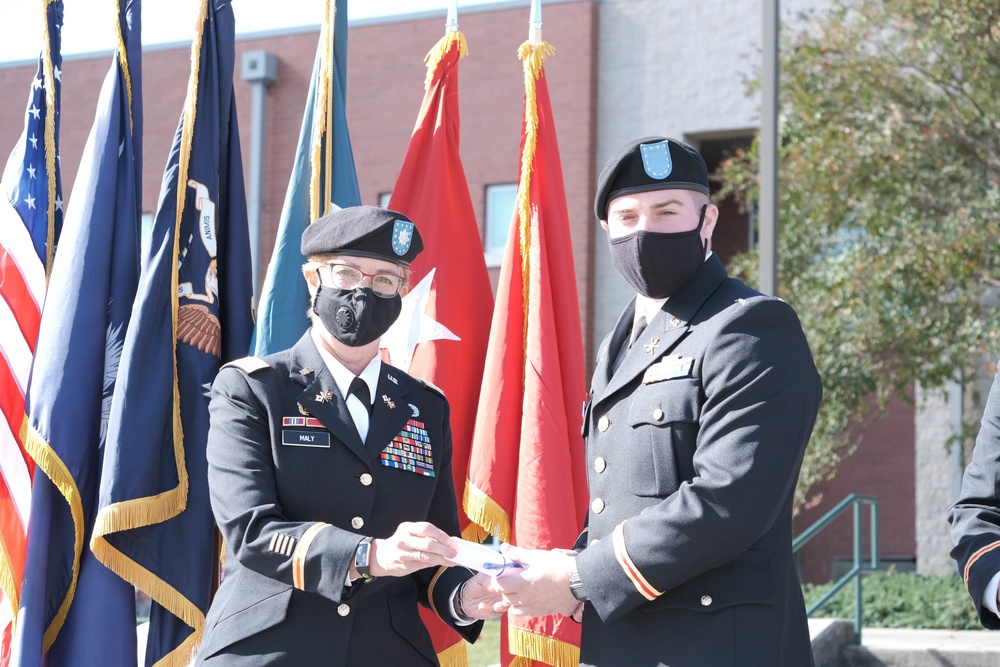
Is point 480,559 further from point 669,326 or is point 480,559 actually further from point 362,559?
point 669,326

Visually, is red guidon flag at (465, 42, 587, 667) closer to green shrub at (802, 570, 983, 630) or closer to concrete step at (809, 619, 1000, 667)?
concrete step at (809, 619, 1000, 667)

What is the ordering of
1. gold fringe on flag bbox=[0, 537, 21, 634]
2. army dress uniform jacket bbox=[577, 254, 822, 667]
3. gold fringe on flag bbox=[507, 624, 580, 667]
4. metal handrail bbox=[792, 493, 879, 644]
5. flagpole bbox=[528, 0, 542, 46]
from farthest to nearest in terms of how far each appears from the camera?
metal handrail bbox=[792, 493, 879, 644] < flagpole bbox=[528, 0, 542, 46] < gold fringe on flag bbox=[507, 624, 580, 667] < gold fringe on flag bbox=[0, 537, 21, 634] < army dress uniform jacket bbox=[577, 254, 822, 667]

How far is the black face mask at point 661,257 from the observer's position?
2578 mm

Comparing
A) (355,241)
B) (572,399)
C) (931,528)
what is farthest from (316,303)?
(931,528)

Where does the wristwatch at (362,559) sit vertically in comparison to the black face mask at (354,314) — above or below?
below

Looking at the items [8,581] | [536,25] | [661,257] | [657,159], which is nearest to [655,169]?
[657,159]

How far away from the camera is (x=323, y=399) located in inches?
113

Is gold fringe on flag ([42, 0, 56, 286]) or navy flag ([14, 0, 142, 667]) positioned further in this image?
gold fringe on flag ([42, 0, 56, 286])

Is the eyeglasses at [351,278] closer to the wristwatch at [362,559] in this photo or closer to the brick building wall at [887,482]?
the wristwatch at [362,559]

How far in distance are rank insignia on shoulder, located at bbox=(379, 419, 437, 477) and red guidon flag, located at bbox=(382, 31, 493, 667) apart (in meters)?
A: 1.34

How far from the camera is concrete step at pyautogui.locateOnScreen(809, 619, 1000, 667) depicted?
652cm

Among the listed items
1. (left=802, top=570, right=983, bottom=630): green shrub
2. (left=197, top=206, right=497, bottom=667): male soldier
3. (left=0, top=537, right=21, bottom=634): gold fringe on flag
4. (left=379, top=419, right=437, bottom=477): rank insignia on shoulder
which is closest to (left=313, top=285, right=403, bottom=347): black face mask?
(left=197, top=206, right=497, bottom=667): male soldier

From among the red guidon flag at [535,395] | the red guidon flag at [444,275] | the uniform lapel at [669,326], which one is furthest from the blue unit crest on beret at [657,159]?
the red guidon flag at [444,275]

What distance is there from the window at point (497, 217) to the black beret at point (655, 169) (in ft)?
35.3
